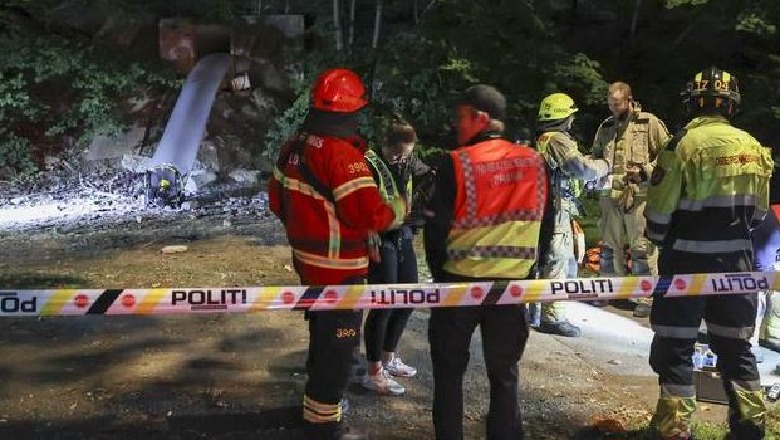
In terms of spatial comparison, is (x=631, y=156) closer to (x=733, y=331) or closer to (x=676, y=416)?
(x=733, y=331)

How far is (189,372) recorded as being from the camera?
4.64 m

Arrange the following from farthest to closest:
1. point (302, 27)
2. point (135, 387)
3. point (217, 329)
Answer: point (302, 27) → point (217, 329) → point (135, 387)

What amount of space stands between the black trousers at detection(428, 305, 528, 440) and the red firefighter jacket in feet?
1.65

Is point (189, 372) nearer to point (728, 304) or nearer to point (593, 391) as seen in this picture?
point (593, 391)

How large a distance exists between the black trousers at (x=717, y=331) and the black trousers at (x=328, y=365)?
1.59m

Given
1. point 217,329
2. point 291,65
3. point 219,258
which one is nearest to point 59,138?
point 291,65

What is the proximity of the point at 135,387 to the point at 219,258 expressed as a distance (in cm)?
395

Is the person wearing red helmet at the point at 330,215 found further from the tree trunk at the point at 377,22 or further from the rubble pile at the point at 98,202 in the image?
the tree trunk at the point at 377,22

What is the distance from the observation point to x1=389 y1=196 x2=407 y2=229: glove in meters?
3.39

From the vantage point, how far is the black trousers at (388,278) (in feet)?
14.0

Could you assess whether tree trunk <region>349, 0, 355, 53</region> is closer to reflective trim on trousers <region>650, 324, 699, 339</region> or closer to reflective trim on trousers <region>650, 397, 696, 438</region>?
reflective trim on trousers <region>650, 324, 699, 339</region>

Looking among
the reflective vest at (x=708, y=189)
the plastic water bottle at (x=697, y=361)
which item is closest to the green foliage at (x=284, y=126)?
the plastic water bottle at (x=697, y=361)

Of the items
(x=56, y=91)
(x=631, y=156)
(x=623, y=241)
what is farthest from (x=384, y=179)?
(x=56, y=91)

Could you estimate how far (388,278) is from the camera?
4254 mm
